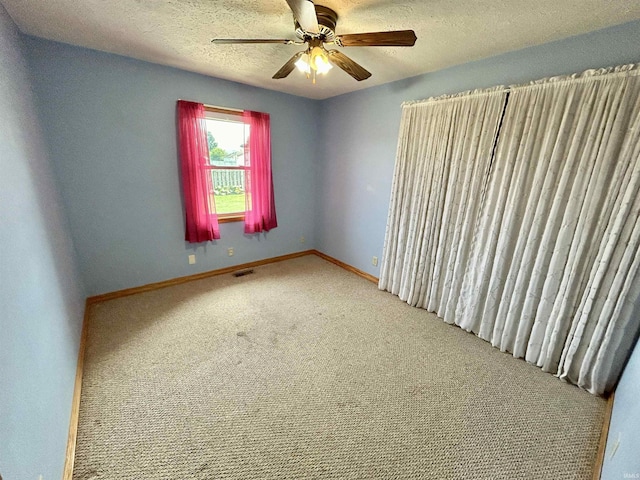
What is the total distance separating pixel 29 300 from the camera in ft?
3.78

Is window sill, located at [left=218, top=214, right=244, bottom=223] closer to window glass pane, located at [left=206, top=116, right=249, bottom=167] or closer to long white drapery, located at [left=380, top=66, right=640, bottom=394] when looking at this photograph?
window glass pane, located at [left=206, top=116, right=249, bottom=167]

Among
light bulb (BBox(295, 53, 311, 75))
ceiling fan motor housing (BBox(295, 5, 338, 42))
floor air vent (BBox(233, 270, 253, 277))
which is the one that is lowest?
floor air vent (BBox(233, 270, 253, 277))

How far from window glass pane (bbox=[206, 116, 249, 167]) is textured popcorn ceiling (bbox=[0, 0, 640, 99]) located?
2.41 ft

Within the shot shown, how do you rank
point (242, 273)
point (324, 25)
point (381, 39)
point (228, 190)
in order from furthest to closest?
point (242, 273), point (228, 190), point (324, 25), point (381, 39)

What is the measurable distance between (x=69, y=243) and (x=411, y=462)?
3008 mm

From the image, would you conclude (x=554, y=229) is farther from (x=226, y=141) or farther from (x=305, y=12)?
(x=226, y=141)

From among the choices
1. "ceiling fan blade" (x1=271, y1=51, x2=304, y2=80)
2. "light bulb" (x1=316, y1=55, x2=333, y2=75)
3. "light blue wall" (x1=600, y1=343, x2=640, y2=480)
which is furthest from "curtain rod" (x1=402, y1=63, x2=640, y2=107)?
"light blue wall" (x1=600, y1=343, x2=640, y2=480)

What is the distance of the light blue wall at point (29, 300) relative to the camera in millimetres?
876

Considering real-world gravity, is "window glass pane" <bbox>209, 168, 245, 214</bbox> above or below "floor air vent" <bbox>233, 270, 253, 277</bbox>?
above

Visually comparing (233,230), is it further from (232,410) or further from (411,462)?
(411,462)

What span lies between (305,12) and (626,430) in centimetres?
243

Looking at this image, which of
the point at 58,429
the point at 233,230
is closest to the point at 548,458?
the point at 58,429

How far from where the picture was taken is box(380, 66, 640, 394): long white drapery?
4.92ft

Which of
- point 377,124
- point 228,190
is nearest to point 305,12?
point 377,124
